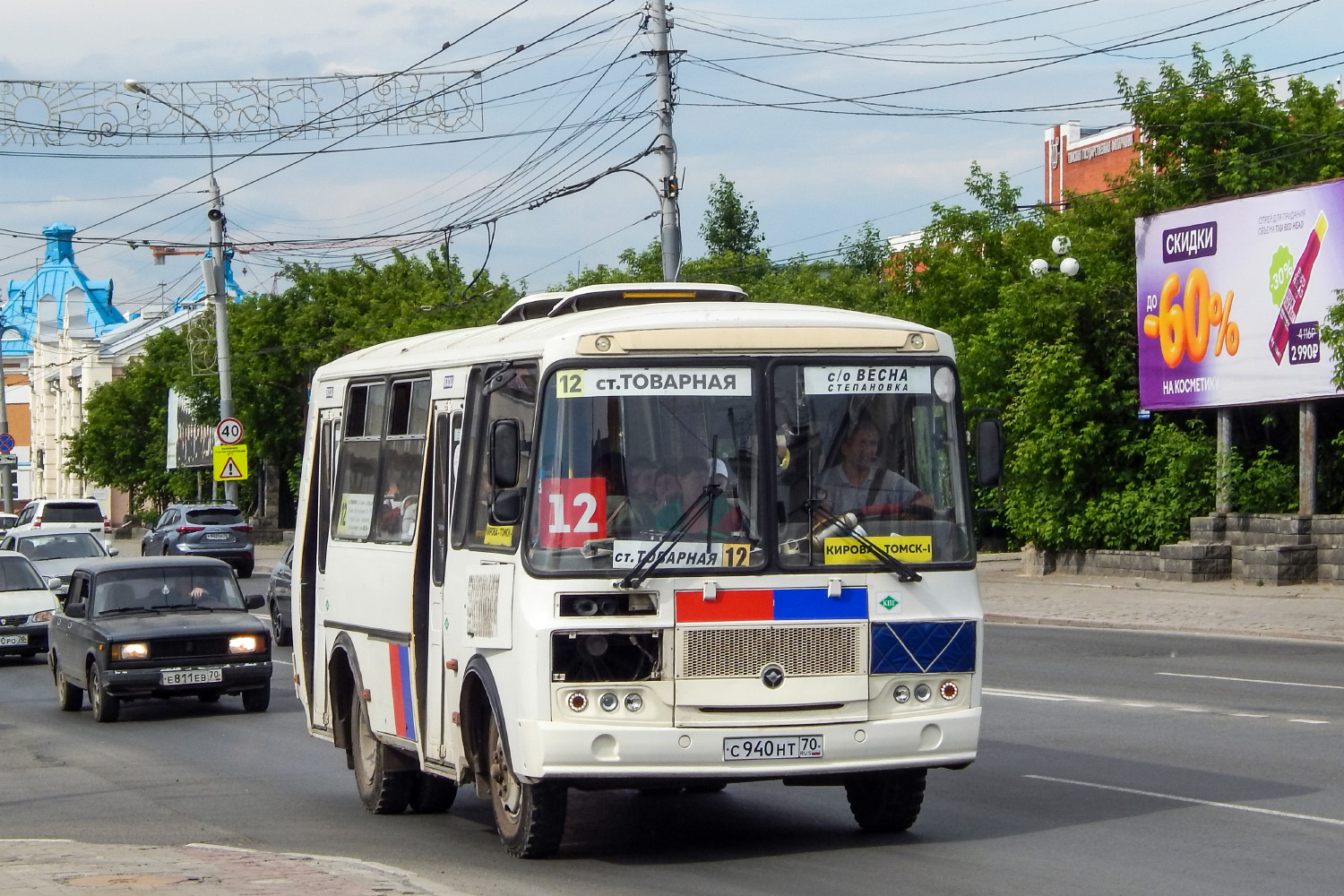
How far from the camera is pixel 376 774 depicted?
1125 centimetres

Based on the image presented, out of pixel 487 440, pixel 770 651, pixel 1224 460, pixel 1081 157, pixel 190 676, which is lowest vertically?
pixel 190 676

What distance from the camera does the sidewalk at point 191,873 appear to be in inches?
307

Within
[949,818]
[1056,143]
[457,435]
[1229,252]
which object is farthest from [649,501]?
[1056,143]

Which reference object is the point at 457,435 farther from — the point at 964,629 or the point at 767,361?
the point at 964,629

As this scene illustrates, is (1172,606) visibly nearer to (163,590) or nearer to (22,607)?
(163,590)

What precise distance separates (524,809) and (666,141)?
915 inches

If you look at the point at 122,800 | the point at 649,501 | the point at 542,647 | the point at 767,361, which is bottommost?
the point at 122,800

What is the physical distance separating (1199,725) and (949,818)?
4609 millimetres

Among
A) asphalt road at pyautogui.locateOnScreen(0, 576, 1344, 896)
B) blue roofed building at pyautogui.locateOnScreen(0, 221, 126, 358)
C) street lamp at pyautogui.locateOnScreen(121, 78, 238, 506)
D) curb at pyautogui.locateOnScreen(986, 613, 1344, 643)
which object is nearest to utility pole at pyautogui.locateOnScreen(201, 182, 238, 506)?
street lamp at pyautogui.locateOnScreen(121, 78, 238, 506)

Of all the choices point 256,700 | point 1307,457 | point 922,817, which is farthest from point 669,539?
point 1307,457

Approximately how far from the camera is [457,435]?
9.91 metres

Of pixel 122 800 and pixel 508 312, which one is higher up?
pixel 508 312

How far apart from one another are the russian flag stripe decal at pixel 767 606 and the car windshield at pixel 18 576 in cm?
1902

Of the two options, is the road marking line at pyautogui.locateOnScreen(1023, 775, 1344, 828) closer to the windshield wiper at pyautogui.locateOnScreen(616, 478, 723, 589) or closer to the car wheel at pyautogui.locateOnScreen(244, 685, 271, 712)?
the windshield wiper at pyautogui.locateOnScreen(616, 478, 723, 589)
